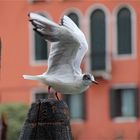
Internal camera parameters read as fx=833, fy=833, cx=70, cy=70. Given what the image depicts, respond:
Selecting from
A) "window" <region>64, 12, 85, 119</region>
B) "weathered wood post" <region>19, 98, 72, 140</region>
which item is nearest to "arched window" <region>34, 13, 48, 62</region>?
"window" <region>64, 12, 85, 119</region>

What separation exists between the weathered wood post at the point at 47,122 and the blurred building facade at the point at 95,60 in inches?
879

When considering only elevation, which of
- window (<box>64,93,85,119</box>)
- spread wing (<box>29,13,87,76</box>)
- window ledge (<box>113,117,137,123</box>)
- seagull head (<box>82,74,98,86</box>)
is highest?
spread wing (<box>29,13,87,76</box>)

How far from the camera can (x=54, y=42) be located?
5.36 metres

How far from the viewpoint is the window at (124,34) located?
91.5 feet

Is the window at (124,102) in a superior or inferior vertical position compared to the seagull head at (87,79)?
inferior

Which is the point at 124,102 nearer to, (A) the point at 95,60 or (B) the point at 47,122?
(A) the point at 95,60

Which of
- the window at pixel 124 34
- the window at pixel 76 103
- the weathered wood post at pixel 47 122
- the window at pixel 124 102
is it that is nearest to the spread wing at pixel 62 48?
the weathered wood post at pixel 47 122

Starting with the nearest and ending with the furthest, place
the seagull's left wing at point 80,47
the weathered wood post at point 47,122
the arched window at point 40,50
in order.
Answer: the weathered wood post at point 47,122, the seagull's left wing at point 80,47, the arched window at point 40,50

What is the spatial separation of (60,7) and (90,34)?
176cm

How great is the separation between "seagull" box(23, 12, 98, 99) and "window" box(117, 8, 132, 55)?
73.5ft

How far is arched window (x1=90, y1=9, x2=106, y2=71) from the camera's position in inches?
1092

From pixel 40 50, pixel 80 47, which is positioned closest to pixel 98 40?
pixel 40 50

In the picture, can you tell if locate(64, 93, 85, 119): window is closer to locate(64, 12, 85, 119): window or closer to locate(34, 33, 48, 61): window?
locate(64, 12, 85, 119): window

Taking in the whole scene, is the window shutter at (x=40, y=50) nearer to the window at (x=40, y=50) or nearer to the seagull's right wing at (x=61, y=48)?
the window at (x=40, y=50)
